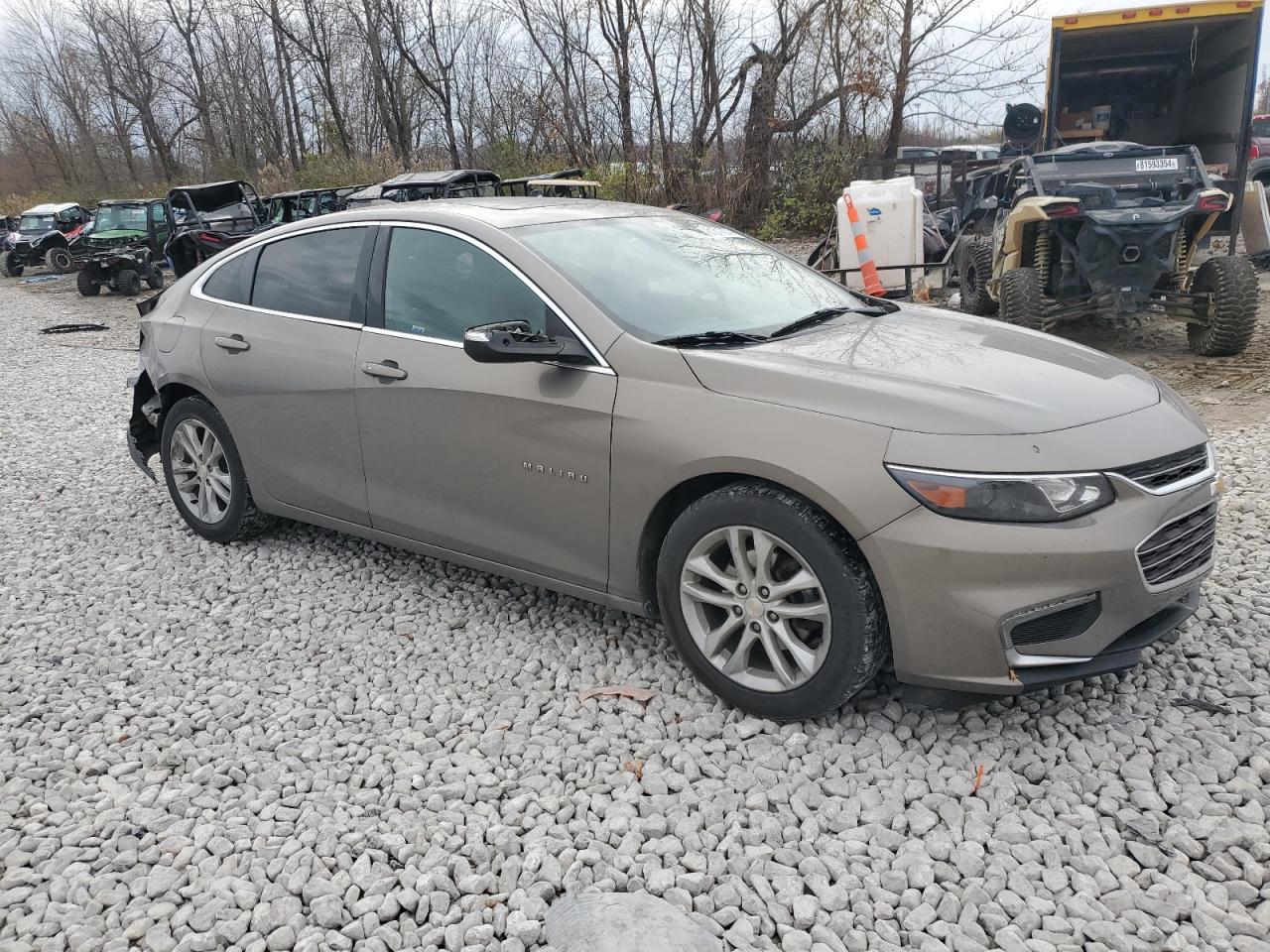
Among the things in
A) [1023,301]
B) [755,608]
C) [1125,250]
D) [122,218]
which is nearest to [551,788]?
[755,608]

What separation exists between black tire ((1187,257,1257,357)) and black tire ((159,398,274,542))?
24.5 ft

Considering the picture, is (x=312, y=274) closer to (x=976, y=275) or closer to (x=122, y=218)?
(x=976, y=275)

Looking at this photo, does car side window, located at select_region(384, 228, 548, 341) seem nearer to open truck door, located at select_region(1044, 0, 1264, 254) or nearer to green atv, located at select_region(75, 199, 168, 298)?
open truck door, located at select_region(1044, 0, 1264, 254)

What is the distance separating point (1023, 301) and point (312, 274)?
597cm

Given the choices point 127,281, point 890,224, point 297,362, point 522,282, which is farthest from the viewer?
point 127,281

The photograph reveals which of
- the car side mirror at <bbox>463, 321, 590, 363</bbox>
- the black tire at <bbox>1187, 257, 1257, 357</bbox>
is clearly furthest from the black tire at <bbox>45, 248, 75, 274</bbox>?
the car side mirror at <bbox>463, 321, 590, 363</bbox>

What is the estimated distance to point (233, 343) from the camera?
449cm

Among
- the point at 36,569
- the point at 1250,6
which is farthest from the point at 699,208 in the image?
the point at 36,569

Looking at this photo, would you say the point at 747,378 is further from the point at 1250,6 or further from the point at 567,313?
the point at 1250,6

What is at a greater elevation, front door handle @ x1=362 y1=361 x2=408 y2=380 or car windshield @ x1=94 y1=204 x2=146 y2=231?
car windshield @ x1=94 y1=204 x2=146 y2=231

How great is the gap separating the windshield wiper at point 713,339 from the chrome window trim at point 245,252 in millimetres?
1447

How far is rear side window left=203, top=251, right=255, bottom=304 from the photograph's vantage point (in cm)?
461

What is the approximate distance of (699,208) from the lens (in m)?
19.6

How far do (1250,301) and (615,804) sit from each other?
757 centimetres
